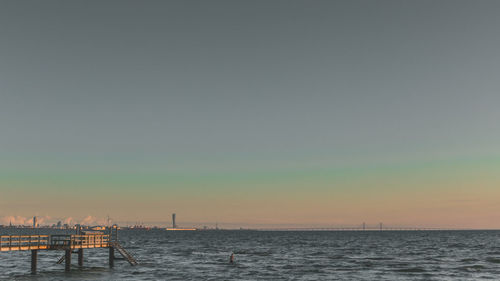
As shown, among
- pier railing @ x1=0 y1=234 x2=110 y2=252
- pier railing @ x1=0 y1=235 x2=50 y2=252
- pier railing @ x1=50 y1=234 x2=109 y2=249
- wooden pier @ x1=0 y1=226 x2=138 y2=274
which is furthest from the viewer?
pier railing @ x1=50 y1=234 x2=109 y2=249

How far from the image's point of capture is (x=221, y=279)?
2037 inches

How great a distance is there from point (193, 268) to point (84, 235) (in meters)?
15.5

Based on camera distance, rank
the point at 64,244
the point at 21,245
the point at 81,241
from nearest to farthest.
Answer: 1. the point at 21,245
2. the point at 64,244
3. the point at 81,241

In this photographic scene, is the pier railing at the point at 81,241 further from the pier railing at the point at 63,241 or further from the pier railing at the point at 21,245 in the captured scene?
the pier railing at the point at 21,245

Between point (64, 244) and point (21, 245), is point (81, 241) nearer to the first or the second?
point (64, 244)

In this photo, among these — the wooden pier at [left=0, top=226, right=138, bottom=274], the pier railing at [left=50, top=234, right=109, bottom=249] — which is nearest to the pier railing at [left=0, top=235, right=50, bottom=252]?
the wooden pier at [left=0, top=226, right=138, bottom=274]

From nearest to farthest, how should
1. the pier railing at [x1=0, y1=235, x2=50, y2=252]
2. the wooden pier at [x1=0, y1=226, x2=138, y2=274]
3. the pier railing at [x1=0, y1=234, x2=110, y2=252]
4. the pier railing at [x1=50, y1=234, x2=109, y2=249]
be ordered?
the pier railing at [x1=0, y1=235, x2=50, y2=252] → the wooden pier at [x1=0, y1=226, x2=138, y2=274] → the pier railing at [x1=0, y1=234, x2=110, y2=252] → the pier railing at [x1=50, y1=234, x2=109, y2=249]

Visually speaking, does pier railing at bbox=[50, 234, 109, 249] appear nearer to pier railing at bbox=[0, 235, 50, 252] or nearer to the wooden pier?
the wooden pier

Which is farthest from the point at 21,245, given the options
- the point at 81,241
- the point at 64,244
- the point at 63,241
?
the point at 81,241

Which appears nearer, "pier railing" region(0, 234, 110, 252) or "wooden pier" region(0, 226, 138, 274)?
"wooden pier" region(0, 226, 138, 274)

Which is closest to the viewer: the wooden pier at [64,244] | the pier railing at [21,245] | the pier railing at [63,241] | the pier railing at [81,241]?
the pier railing at [21,245]

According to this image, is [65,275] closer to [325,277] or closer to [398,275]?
[325,277]

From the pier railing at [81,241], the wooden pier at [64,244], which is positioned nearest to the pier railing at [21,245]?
the wooden pier at [64,244]

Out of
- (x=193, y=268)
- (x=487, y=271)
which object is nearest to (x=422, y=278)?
(x=487, y=271)
